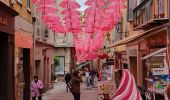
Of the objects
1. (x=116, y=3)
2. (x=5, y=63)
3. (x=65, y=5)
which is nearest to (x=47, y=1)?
(x=65, y=5)

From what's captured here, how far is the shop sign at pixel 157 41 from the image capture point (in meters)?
15.2

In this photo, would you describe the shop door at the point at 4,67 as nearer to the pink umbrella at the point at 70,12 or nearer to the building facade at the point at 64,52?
the pink umbrella at the point at 70,12

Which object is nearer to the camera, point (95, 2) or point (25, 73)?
point (95, 2)

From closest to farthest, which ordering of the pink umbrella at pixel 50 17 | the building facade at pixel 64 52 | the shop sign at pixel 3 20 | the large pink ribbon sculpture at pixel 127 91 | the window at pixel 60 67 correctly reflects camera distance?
the large pink ribbon sculpture at pixel 127 91 < the shop sign at pixel 3 20 < the pink umbrella at pixel 50 17 < the window at pixel 60 67 < the building facade at pixel 64 52

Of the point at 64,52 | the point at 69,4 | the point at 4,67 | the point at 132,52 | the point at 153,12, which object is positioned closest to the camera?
the point at 69,4

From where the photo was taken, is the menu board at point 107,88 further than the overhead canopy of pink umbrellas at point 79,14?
Yes

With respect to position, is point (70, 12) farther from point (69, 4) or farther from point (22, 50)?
point (22, 50)

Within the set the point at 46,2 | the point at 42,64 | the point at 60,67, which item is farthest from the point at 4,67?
the point at 60,67

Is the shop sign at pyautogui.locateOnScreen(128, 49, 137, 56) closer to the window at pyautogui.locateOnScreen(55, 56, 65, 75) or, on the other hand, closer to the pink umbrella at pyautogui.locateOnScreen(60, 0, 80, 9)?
the pink umbrella at pyautogui.locateOnScreen(60, 0, 80, 9)

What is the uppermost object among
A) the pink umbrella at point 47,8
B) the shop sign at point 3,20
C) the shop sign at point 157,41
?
the pink umbrella at point 47,8

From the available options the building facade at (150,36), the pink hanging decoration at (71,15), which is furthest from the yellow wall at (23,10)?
the building facade at (150,36)

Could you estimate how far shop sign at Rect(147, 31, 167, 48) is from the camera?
598 inches

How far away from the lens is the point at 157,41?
53.0 feet

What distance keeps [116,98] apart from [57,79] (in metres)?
38.2
